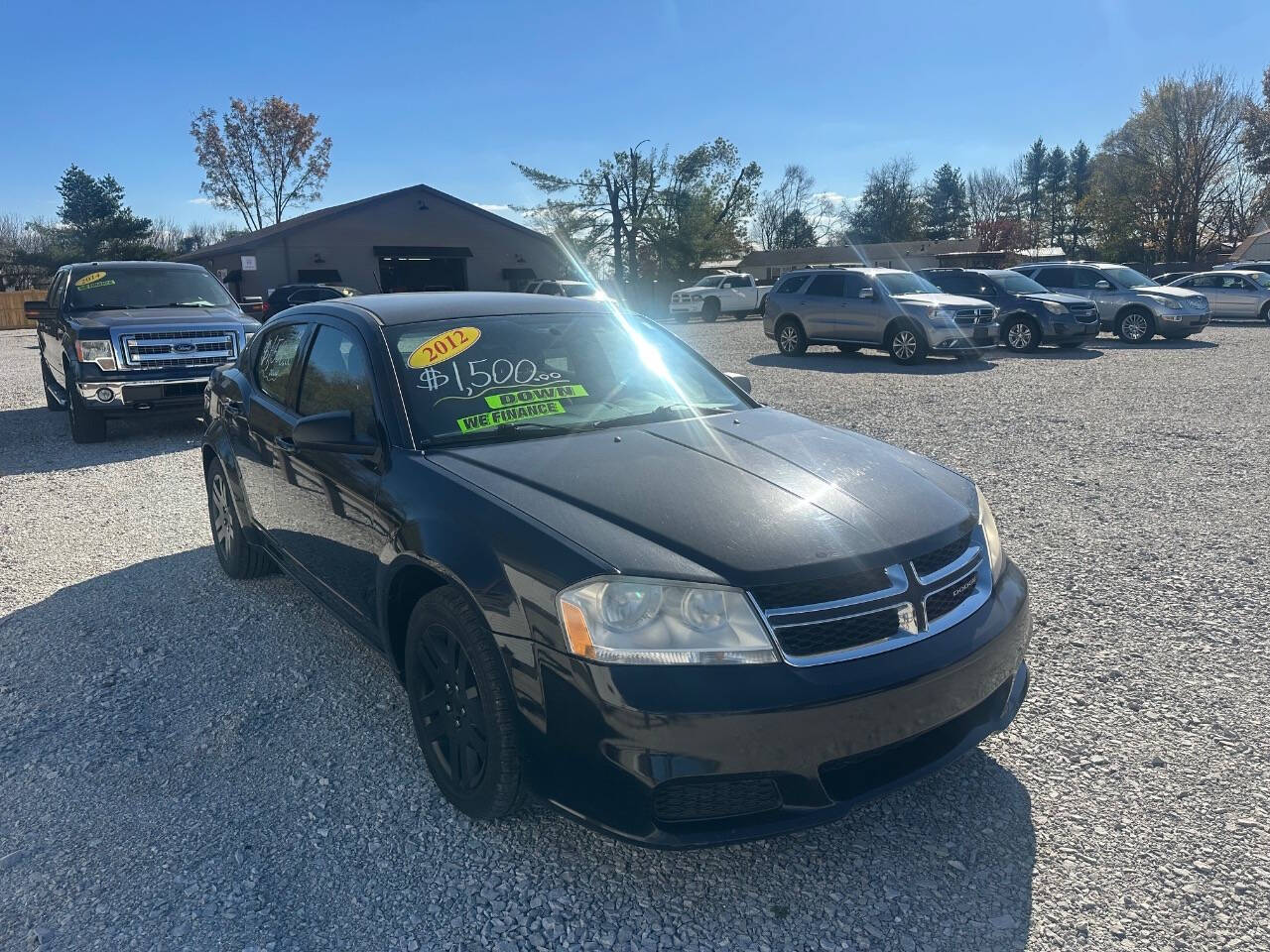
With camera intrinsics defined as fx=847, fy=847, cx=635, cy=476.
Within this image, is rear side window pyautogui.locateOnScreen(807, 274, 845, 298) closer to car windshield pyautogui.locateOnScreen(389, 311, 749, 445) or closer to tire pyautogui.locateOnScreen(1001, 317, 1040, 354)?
tire pyautogui.locateOnScreen(1001, 317, 1040, 354)

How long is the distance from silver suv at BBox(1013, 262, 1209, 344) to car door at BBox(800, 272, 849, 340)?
5.77 m

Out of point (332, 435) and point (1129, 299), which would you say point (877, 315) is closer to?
point (1129, 299)

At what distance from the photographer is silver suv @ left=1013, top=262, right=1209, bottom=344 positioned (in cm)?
1767

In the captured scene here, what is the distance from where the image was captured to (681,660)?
2158mm

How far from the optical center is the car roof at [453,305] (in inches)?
142

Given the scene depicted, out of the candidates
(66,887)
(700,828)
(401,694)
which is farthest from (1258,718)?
(66,887)

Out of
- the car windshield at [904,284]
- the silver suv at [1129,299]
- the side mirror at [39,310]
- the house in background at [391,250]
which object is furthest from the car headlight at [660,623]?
the house in background at [391,250]

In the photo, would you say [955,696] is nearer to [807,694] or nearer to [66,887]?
[807,694]

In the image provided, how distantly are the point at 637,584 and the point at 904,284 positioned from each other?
1506 cm

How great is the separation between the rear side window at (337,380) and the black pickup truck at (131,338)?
5.01m

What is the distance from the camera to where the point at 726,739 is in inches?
83.0

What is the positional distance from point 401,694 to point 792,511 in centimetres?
196

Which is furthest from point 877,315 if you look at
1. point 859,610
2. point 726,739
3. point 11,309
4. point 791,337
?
point 11,309

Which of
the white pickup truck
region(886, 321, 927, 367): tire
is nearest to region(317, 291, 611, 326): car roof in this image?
region(886, 321, 927, 367): tire
